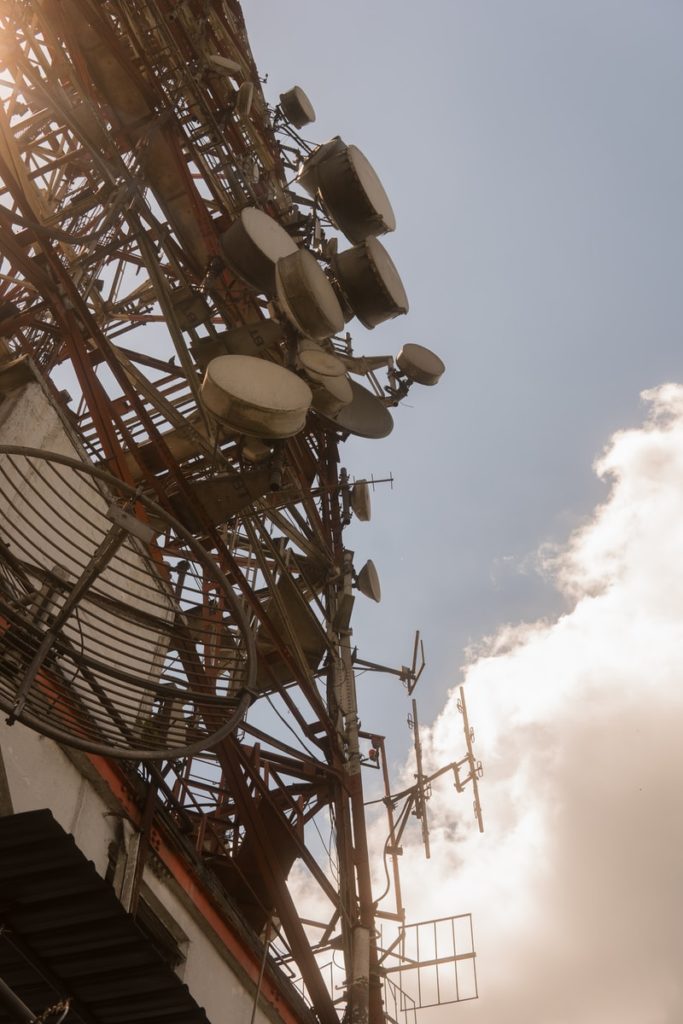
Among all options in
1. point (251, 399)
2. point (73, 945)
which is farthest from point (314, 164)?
point (73, 945)

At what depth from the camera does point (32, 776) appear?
7.25 meters

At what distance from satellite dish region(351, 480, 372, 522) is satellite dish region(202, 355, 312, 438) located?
25.3ft

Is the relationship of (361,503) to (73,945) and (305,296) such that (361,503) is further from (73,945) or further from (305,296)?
(73,945)

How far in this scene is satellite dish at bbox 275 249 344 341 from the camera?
1041 centimetres

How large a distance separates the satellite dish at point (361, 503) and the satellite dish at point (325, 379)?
5685 millimetres

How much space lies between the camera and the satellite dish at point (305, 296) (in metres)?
10.4

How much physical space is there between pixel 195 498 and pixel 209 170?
6.94 m

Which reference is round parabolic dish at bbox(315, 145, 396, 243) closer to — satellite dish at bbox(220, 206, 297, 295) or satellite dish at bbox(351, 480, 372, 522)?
satellite dish at bbox(220, 206, 297, 295)

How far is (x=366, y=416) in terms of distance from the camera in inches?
505

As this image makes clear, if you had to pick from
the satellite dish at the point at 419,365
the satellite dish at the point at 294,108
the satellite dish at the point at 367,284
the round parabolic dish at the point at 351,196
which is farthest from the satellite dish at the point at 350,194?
the satellite dish at the point at 294,108

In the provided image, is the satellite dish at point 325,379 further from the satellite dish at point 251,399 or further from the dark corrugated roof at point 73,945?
the dark corrugated roof at point 73,945

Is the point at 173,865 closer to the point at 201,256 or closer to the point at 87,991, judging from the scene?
the point at 87,991

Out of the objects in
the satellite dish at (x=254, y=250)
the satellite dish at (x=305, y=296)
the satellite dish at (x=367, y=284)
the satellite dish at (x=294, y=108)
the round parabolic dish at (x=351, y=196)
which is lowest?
the satellite dish at (x=305, y=296)

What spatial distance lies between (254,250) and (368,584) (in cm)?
623
